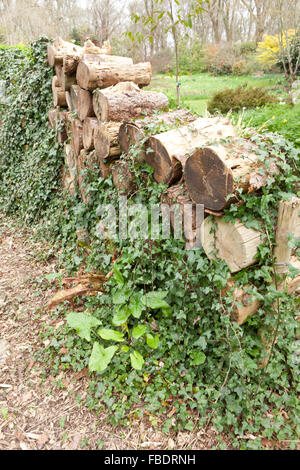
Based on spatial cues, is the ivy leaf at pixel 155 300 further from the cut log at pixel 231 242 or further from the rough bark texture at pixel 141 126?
the rough bark texture at pixel 141 126

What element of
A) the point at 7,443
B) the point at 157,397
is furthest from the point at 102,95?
the point at 7,443

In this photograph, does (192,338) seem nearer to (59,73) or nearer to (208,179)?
(208,179)

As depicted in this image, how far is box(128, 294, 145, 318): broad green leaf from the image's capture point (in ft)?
7.94

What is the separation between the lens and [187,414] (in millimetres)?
2172

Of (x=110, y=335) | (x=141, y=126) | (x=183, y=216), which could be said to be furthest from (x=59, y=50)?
(x=110, y=335)

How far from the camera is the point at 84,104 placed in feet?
11.0

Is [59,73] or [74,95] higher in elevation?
[59,73]

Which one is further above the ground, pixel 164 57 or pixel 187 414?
pixel 164 57

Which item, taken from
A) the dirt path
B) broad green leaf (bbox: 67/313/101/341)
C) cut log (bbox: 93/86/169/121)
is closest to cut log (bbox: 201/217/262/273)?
broad green leaf (bbox: 67/313/101/341)

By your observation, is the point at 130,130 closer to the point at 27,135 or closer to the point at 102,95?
the point at 102,95

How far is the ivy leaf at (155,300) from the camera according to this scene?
2359 millimetres

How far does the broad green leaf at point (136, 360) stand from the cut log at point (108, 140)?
177 cm

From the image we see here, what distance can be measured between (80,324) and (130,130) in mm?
1612

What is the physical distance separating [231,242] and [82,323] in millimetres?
1301
